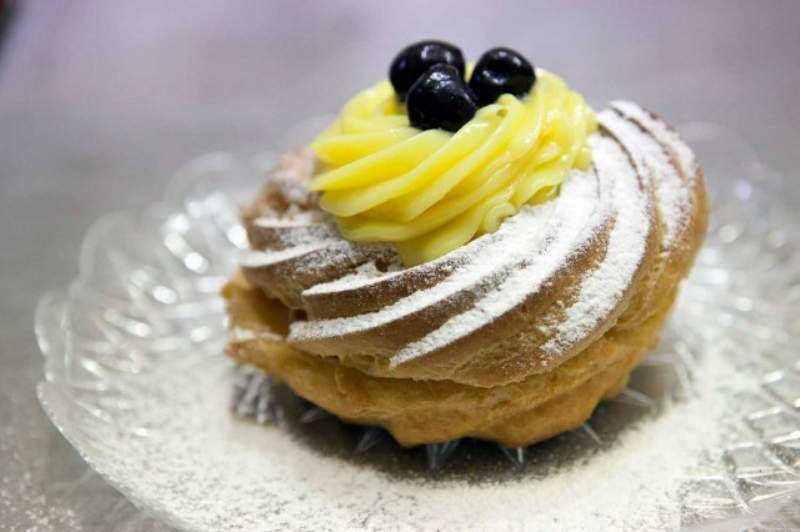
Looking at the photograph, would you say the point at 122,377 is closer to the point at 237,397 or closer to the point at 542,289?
the point at 237,397

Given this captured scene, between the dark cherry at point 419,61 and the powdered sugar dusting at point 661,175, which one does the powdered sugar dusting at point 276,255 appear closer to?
the dark cherry at point 419,61

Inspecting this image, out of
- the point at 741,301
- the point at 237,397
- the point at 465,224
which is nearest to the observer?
the point at 465,224

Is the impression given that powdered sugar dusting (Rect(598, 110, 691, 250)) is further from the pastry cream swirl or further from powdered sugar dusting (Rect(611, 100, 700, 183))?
the pastry cream swirl

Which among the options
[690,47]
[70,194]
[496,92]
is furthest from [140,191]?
[690,47]

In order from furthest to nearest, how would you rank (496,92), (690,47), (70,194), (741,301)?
1. (690,47)
2. (70,194)
3. (741,301)
4. (496,92)

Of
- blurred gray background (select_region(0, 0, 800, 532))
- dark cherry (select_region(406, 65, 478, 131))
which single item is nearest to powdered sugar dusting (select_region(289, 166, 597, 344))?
dark cherry (select_region(406, 65, 478, 131))

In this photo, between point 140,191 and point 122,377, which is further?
point 140,191

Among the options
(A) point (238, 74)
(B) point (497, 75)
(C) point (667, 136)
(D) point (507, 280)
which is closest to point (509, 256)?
(D) point (507, 280)
